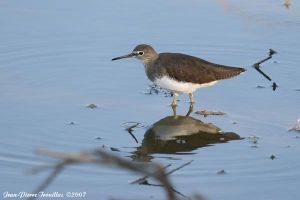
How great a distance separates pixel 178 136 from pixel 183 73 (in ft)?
3.67

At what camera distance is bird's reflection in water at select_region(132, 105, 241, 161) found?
6004 millimetres

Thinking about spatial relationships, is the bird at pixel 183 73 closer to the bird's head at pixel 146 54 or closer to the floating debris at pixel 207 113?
the bird's head at pixel 146 54

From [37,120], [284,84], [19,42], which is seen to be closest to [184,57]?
[284,84]

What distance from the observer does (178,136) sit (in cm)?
639

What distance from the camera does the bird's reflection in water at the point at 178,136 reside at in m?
6.00

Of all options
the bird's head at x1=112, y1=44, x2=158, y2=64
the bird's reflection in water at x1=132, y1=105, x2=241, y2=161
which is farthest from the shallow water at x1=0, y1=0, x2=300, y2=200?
the bird's head at x1=112, y1=44, x2=158, y2=64

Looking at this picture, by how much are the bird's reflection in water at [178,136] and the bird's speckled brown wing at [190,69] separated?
0.54m

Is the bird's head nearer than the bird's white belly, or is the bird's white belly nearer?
the bird's white belly

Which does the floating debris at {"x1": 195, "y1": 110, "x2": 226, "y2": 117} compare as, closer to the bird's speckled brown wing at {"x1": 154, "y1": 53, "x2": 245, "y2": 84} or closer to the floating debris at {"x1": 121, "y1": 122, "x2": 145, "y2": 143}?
the bird's speckled brown wing at {"x1": 154, "y1": 53, "x2": 245, "y2": 84}

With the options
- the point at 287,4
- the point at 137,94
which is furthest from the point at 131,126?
the point at 287,4

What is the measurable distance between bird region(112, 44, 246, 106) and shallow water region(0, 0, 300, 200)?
0.24 meters

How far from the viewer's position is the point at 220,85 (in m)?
7.97

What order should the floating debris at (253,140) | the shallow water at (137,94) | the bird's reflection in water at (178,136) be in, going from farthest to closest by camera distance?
the floating debris at (253,140)
the bird's reflection in water at (178,136)
the shallow water at (137,94)

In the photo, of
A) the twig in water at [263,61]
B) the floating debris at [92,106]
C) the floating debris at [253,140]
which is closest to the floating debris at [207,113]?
the floating debris at [253,140]
